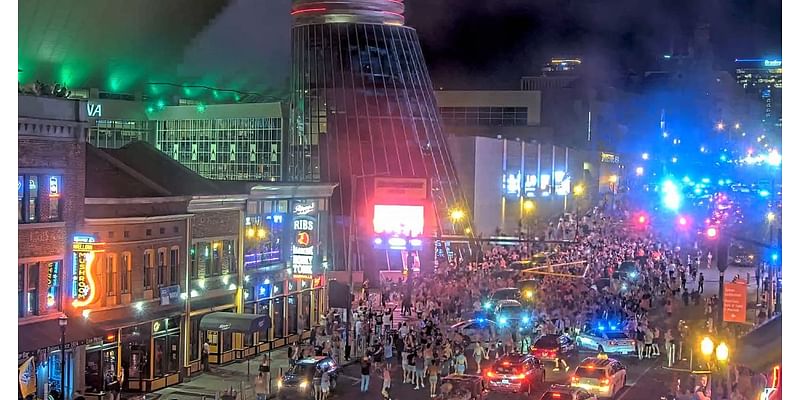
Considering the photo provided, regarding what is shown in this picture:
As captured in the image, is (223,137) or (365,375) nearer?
(365,375)

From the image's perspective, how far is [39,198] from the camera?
18.0 metres

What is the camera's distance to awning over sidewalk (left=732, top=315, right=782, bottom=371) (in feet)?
29.0

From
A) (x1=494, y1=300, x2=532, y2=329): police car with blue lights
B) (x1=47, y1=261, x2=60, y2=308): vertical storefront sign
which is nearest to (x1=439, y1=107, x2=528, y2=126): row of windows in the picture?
(x1=494, y1=300, x2=532, y2=329): police car with blue lights

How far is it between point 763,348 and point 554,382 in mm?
11159

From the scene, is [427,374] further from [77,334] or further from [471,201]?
[471,201]

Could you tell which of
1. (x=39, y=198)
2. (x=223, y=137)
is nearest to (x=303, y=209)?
(x=39, y=198)

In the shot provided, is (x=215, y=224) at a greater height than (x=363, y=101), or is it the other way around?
(x=363, y=101)

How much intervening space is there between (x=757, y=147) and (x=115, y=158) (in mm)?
72587

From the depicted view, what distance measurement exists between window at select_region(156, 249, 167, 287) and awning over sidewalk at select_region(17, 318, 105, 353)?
2.48m

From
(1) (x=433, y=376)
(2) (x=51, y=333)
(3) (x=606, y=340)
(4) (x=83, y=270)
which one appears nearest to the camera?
(2) (x=51, y=333)

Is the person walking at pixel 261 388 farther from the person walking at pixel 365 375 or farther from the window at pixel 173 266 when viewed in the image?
the window at pixel 173 266

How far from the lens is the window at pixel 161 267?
21.2m

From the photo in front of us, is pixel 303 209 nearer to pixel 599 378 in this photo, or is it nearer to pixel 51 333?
pixel 51 333

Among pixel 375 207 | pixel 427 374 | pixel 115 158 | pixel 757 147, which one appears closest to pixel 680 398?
pixel 427 374
